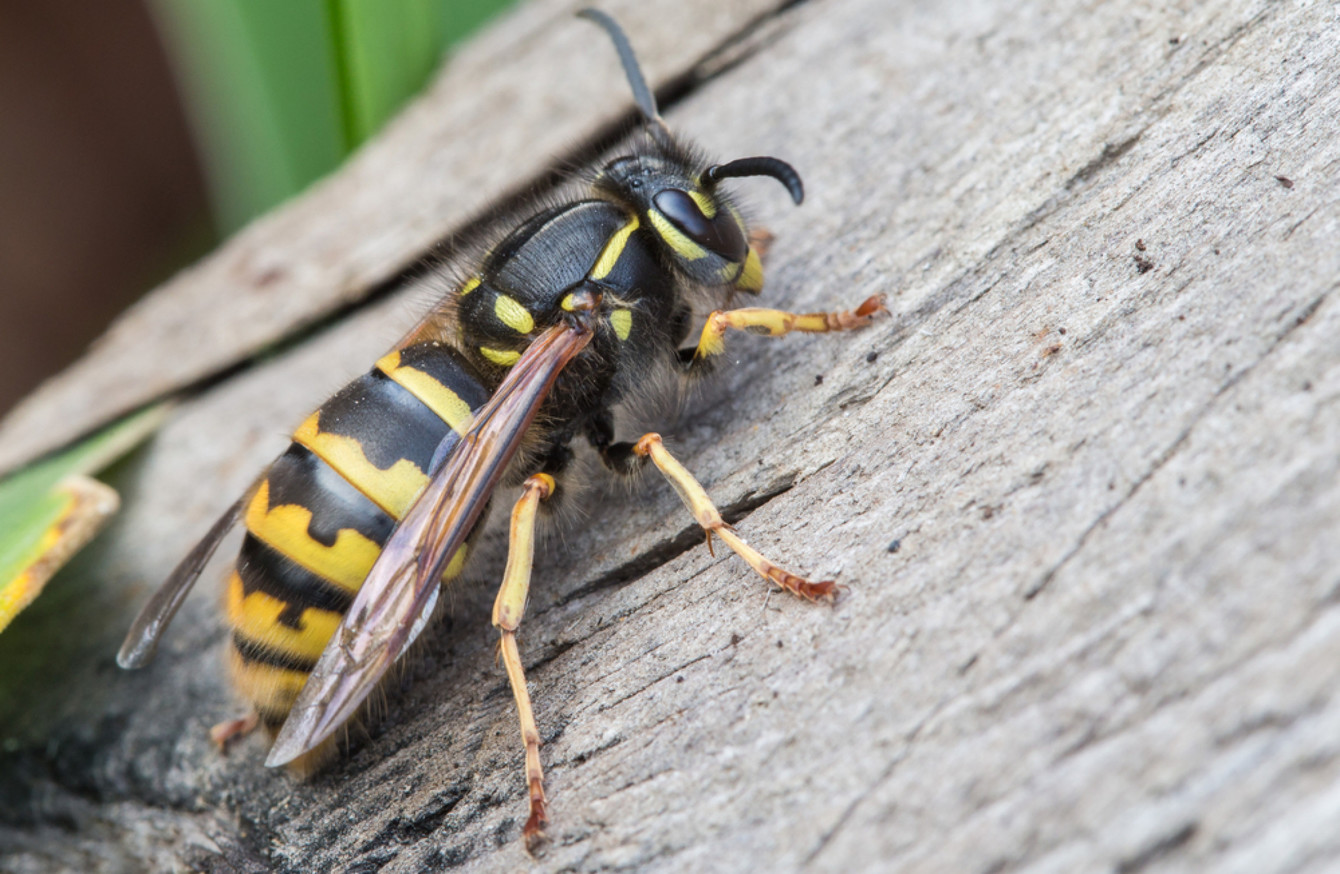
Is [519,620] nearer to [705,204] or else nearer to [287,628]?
[287,628]

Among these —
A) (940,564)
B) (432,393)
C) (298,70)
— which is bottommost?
(940,564)

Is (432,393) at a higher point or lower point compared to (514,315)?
lower

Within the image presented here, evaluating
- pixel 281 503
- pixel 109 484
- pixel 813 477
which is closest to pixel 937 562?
pixel 813 477

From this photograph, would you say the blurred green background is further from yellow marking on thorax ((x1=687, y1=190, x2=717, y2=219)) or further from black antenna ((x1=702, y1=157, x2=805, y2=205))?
black antenna ((x1=702, y1=157, x2=805, y2=205))

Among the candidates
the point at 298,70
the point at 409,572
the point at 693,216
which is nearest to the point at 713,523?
the point at 409,572

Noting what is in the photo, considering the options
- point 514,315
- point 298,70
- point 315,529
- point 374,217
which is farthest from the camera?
point 298,70

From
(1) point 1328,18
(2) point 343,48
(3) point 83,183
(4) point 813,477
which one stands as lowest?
(4) point 813,477

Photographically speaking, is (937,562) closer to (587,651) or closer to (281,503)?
(587,651)

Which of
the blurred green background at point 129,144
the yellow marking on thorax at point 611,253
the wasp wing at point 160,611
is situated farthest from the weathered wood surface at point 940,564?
the blurred green background at point 129,144

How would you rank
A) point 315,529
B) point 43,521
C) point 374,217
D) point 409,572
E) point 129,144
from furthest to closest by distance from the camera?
1. point 129,144
2. point 374,217
3. point 43,521
4. point 315,529
5. point 409,572
